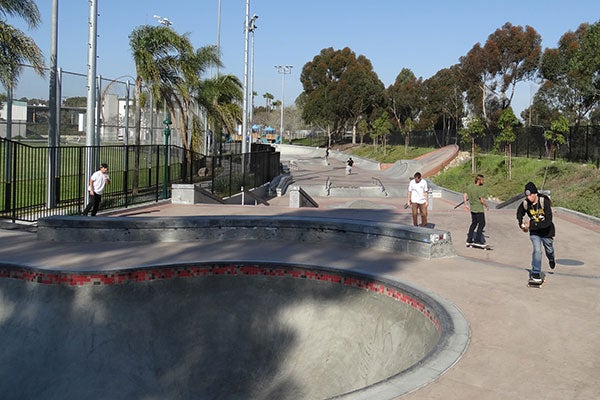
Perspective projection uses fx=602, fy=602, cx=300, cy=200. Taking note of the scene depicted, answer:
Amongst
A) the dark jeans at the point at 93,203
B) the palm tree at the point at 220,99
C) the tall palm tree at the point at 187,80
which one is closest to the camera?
the dark jeans at the point at 93,203

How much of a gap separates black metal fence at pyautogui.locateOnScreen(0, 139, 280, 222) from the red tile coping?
5373 millimetres

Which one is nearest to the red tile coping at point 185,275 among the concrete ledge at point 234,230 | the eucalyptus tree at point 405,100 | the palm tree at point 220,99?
the concrete ledge at point 234,230

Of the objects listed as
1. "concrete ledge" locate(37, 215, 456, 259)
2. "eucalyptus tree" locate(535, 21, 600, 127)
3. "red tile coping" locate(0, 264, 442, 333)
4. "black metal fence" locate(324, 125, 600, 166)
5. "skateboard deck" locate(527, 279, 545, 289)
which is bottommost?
"red tile coping" locate(0, 264, 442, 333)

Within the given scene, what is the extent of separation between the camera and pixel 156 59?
24484 millimetres

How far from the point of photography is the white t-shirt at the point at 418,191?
47.4ft

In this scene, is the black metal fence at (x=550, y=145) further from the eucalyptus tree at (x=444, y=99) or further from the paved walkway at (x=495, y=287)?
the eucalyptus tree at (x=444, y=99)

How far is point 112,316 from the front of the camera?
351 inches

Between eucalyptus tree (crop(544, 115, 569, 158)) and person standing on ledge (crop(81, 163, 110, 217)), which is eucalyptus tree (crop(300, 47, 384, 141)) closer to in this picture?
eucalyptus tree (crop(544, 115, 569, 158))

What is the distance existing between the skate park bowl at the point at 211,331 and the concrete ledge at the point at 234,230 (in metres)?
2.75

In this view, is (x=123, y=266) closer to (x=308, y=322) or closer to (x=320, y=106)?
(x=308, y=322)

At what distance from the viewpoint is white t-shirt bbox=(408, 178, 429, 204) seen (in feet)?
47.4

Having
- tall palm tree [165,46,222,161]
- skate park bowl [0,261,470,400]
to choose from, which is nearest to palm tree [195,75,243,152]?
tall palm tree [165,46,222,161]

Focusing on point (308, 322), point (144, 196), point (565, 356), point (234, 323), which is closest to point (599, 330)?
point (565, 356)

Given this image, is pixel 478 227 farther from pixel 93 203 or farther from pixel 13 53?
pixel 13 53
